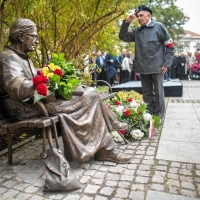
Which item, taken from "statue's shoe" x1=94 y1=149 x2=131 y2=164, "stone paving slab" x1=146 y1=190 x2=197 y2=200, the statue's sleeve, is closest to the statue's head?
the statue's sleeve

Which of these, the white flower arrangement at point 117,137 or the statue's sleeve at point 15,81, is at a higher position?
the statue's sleeve at point 15,81

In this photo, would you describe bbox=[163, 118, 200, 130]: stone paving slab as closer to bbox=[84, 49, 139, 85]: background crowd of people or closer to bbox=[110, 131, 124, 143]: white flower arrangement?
bbox=[110, 131, 124, 143]: white flower arrangement

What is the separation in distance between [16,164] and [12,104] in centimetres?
75

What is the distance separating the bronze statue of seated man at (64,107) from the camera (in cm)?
274

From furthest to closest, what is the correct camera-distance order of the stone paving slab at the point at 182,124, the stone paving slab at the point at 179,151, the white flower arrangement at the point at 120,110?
the stone paving slab at the point at 182,124, the white flower arrangement at the point at 120,110, the stone paving slab at the point at 179,151

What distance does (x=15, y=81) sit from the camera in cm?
268

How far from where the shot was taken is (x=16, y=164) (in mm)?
3168

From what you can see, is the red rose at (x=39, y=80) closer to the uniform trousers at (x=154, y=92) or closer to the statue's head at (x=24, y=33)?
the statue's head at (x=24, y=33)

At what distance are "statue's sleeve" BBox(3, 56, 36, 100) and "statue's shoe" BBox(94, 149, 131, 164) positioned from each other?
43.3 inches

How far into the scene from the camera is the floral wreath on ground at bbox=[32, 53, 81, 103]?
8.52 ft

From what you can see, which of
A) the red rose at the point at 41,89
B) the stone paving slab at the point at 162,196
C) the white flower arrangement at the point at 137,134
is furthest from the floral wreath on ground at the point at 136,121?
the red rose at the point at 41,89

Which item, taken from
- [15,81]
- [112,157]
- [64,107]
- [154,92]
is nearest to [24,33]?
[15,81]

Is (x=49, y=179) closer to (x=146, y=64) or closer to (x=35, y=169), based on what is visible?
(x=35, y=169)

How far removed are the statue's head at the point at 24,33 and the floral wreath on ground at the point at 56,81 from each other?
0.36 metres
